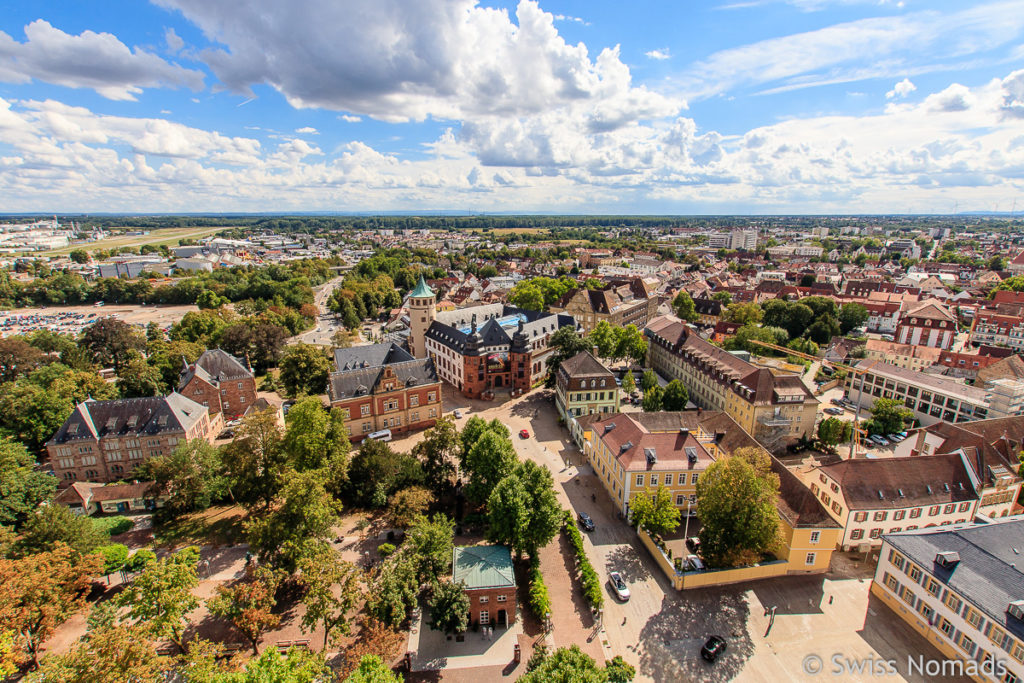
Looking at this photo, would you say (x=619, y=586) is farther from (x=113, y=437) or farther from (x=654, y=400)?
(x=113, y=437)

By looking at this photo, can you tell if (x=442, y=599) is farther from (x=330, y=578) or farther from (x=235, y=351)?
(x=235, y=351)

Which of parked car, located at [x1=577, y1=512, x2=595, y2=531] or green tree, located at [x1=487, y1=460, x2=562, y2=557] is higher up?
green tree, located at [x1=487, y1=460, x2=562, y2=557]

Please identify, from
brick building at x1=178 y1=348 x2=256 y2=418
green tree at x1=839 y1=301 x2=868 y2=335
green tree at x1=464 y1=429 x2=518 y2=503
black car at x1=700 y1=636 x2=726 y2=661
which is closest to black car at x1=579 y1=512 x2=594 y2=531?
green tree at x1=464 y1=429 x2=518 y2=503

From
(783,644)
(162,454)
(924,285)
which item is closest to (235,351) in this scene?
(162,454)

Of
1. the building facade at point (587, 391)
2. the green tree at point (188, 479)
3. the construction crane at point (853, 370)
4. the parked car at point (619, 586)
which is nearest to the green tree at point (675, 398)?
the building facade at point (587, 391)

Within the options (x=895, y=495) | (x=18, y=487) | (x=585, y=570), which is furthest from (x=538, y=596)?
(x=18, y=487)

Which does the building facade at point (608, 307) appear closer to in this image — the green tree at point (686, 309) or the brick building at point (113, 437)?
the green tree at point (686, 309)

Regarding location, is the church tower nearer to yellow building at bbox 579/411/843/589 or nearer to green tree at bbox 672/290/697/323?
yellow building at bbox 579/411/843/589
